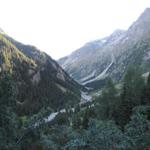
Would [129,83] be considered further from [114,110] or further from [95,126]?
[95,126]

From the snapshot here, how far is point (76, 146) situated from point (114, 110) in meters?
60.1

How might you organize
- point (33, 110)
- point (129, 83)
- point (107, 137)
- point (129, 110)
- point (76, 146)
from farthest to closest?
point (33, 110) < point (129, 83) < point (129, 110) < point (107, 137) < point (76, 146)

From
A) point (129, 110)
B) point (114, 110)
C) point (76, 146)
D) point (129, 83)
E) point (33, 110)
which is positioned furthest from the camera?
point (33, 110)

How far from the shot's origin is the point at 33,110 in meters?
199

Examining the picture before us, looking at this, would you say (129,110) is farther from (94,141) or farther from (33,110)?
(33,110)

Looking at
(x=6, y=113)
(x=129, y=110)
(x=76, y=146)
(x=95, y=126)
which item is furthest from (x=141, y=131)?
(x=129, y=110)

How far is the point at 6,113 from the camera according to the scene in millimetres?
36344

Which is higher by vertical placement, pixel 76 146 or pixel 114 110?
pixel 114 110

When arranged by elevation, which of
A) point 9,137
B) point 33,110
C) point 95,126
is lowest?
point 95,126

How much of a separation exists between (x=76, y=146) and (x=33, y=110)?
177m

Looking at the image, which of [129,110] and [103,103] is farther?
[103,103]

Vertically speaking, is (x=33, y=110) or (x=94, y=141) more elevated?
(x=33, y=110)

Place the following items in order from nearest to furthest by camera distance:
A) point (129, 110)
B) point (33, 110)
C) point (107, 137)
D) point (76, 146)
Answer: point (76, 146) < point (107, 137) < point (129, 110) < point (33, 110)

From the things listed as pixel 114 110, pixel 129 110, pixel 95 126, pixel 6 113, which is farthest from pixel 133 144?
pixel 114 110
